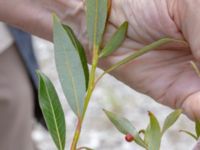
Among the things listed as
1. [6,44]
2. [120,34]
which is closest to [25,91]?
[6,44]

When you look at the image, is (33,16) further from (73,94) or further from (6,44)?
(6,44)

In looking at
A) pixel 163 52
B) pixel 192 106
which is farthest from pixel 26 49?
pixel 192 106

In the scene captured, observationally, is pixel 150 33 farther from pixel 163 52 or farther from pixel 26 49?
pixel 26 49

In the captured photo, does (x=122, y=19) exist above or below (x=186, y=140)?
above

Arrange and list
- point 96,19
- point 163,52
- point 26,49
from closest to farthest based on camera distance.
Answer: point 96,19
point 163,52
point 26,49

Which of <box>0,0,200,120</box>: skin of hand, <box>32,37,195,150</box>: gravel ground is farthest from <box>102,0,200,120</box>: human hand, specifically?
<box>32,37,195,150</box>: gravel ground

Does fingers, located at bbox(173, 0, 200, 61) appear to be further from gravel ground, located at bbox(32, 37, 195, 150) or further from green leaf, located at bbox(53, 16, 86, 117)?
gravel ground, located at bbox(32, 37, 195, 150)
